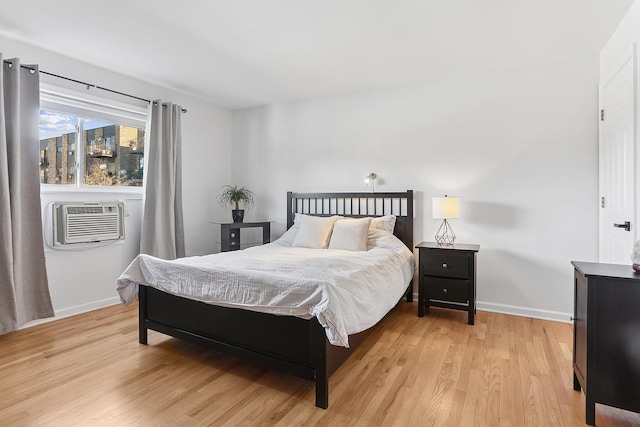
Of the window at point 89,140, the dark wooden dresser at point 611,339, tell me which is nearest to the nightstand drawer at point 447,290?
the dark wooden dresser at point 611,339

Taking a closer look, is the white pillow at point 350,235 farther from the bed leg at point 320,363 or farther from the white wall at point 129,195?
the white wall at point 129,195

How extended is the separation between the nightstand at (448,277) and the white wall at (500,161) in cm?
49

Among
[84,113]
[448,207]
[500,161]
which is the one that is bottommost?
[448,207]

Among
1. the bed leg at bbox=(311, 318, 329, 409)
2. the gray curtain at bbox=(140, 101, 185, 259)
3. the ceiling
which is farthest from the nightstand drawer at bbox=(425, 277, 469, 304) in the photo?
the gray curtain at bbox=(140, 101, 185, 259)

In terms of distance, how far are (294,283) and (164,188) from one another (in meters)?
2.71

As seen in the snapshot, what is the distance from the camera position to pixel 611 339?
1.63 m

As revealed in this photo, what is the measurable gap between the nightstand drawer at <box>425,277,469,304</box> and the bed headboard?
58 centimetres

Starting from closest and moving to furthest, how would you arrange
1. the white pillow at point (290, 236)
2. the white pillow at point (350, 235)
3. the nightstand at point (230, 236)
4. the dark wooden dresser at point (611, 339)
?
1. the dark wooden dresser at point (611, 339)
2. the white pillow at point (350, 235)
3. the white pillow at point (290, 236)
4. the nightstand at point (230, 236)

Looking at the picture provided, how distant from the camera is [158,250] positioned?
384 centimetres

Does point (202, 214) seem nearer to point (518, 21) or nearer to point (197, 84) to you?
point (197, 84)

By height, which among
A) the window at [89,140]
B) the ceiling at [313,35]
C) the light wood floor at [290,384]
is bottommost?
the light wood floor at [290,384]

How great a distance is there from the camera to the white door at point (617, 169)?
2.35 m

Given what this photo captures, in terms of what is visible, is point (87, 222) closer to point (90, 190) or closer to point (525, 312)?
point (90, 190)

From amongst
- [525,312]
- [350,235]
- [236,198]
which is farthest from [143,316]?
[525,312]
